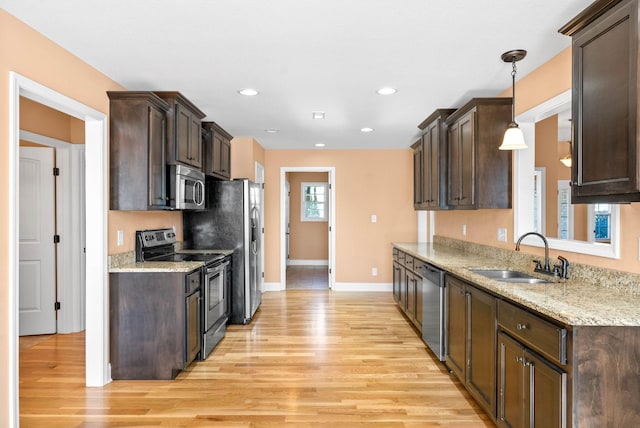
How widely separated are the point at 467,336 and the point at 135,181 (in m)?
2.80

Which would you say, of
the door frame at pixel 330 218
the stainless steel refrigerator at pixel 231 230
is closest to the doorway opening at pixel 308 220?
the door frame at pixel 330 218

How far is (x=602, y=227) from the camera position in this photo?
423 centimetres

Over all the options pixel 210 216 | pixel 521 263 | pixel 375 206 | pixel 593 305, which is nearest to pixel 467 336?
pixel 521 263

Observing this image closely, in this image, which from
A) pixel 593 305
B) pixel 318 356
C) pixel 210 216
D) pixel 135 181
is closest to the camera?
pixel 593 305

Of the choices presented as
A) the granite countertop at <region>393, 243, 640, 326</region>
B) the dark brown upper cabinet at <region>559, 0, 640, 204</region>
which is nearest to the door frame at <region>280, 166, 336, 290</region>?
the granite countertop at <region>393, 243, 640, 326</region>

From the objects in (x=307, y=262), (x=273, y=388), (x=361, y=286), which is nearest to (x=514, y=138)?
(x=273, y=388)

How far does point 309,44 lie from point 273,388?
2515 mm

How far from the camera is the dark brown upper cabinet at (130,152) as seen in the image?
3.14 metres

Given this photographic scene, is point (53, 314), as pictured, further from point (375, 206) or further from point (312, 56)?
point (375, 206)

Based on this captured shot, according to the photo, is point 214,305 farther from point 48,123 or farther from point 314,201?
point 314,201

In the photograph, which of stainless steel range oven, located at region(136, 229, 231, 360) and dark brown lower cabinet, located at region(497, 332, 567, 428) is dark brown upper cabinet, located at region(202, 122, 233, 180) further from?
dark brown lower cabinet, located at region(497, 332, 567, 428)

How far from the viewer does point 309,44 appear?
2580 millimetres

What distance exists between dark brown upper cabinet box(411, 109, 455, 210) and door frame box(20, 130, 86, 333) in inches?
155

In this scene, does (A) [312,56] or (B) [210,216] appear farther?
(B) [210,216]
